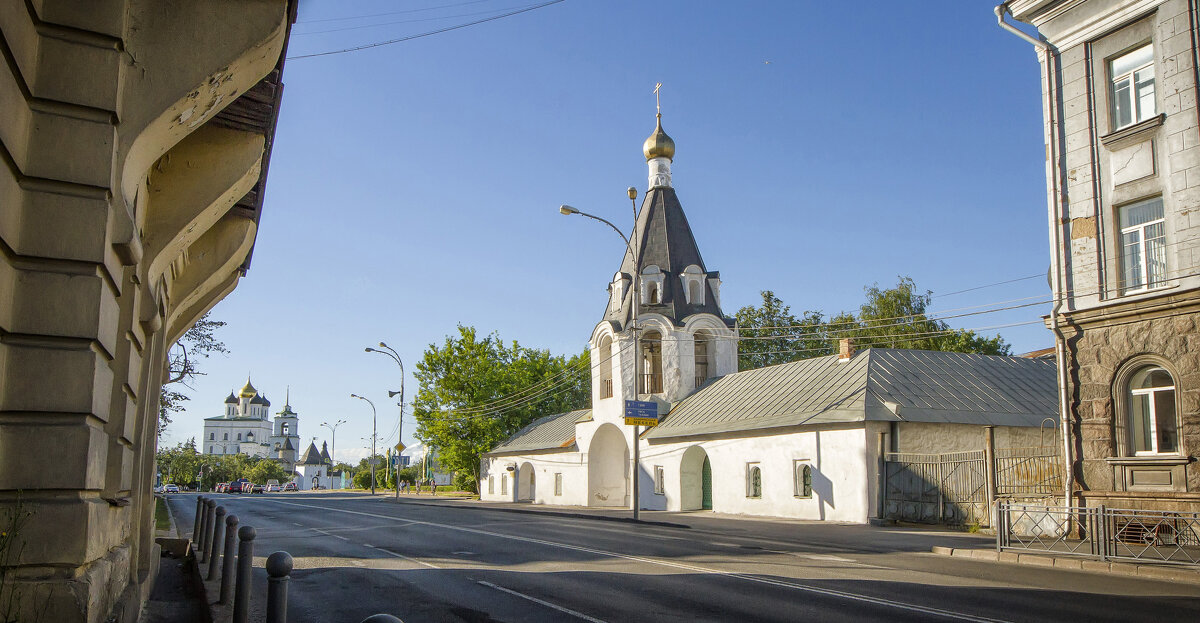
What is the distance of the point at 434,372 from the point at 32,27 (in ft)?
170

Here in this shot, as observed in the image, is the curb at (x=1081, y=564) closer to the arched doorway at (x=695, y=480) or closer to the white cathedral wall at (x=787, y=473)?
the white cathedral wall at (x=787, y=473)

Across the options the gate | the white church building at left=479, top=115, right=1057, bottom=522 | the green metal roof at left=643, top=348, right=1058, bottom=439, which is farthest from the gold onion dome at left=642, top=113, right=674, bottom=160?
the gate

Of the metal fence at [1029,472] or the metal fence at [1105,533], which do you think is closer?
A: the metal fence at [1105,533]

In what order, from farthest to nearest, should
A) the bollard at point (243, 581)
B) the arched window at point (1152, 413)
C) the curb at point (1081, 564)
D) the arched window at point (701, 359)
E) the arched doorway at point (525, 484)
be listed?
the arched doorway at point (525, 484), the arched window at point (701, 359), the arched window at point (1152, 413), the curb at point (1081, 564), the bollard at point (243, 581)

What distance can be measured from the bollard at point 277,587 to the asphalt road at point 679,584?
415 centimetres

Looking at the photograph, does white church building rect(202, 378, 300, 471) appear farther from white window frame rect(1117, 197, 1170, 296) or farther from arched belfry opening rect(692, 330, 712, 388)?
white window frame rect(1117, 197, 1170, 296)

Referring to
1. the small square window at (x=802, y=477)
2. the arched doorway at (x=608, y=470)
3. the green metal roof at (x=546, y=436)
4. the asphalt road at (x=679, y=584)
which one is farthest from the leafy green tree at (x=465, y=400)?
the asphalt road at (x=679, y=584)

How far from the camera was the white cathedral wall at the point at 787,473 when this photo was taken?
24922 millimetres

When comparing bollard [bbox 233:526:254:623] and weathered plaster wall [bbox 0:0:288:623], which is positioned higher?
weathered plaster wall [bbox 0:0:288:623]

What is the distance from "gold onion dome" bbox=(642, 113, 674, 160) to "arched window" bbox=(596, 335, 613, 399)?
30.3 ft

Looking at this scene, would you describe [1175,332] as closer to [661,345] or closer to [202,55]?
[202,55]

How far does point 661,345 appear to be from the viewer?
38.3 m

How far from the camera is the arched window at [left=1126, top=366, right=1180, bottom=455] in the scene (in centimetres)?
1552

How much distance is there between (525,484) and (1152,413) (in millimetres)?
36717
